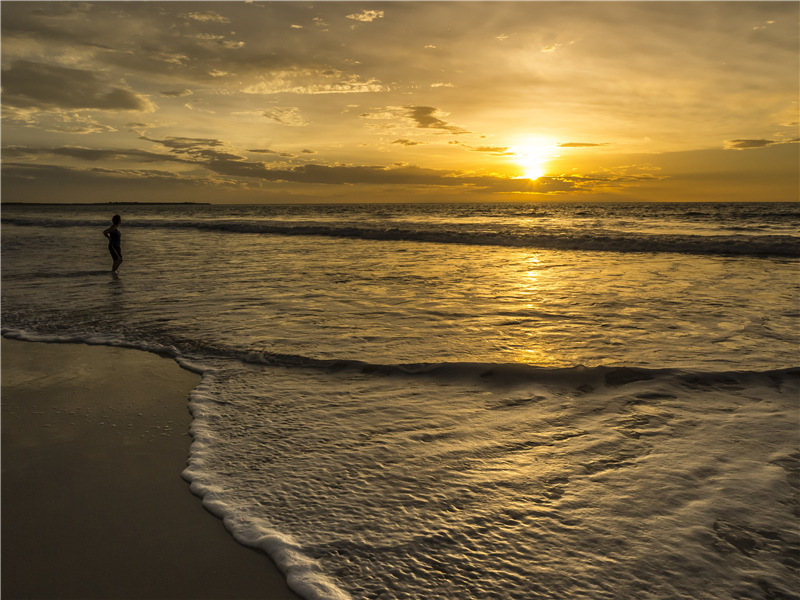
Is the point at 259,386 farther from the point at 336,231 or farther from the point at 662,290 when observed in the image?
the point at 336,231

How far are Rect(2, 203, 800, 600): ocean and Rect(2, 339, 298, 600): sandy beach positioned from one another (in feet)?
0.65

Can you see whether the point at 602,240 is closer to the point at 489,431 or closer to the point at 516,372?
the point at 516,372

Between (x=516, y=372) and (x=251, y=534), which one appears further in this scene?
(x=516, y=372)

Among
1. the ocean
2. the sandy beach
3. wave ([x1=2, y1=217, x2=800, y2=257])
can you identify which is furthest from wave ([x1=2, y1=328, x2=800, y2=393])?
wave ([x1=2, y1=217, x2=800, y2=257])

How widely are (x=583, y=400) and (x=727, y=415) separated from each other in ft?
4.11

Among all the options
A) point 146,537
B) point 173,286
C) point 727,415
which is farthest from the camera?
point 173,286

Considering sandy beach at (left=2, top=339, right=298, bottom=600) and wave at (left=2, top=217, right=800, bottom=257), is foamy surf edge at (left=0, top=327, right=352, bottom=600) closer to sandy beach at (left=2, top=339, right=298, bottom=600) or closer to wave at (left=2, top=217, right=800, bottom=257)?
sandy beach at (left=2, top=339, right=298, bottom=600)

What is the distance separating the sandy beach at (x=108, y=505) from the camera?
267 cm

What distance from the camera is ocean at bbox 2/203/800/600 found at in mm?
2738

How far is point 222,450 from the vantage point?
4.07 metres

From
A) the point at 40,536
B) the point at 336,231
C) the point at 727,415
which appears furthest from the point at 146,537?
the point at 336,231

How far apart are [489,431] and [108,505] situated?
115 inches

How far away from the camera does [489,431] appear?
4.26 metres

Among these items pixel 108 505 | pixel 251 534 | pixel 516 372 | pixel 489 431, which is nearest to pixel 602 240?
pixel 516 372
